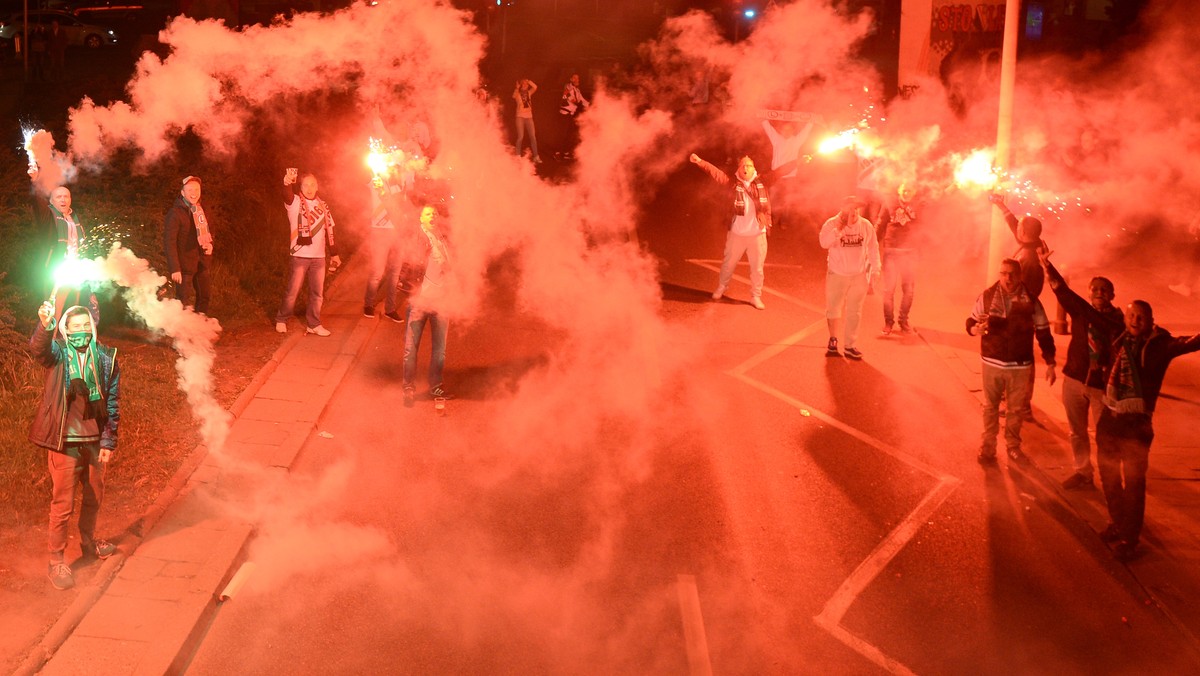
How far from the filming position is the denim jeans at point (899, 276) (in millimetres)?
11383

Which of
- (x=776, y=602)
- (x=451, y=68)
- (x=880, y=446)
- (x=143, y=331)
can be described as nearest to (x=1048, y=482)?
(x=880, y=446)

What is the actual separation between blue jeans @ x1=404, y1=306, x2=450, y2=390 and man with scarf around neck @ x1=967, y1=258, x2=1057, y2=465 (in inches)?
174

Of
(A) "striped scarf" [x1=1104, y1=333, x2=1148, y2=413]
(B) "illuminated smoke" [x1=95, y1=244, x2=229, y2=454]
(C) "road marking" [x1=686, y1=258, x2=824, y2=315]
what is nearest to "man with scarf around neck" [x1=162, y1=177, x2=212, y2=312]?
(B) "illuminated smoke" [x1=95, y1=244, x2=229, y2=454]

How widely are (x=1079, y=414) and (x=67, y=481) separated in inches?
273

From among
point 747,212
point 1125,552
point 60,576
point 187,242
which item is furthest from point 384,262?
point 1125,552

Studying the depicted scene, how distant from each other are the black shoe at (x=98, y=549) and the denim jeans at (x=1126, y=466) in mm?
6498

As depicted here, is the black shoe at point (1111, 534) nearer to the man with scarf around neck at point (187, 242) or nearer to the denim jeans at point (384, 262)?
the denim jeans at point (384, 262)

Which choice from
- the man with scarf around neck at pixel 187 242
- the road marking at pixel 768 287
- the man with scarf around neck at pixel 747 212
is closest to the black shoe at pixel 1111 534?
the man with scarf around neck at pixel 747 212

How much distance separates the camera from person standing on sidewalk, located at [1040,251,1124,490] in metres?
7.56

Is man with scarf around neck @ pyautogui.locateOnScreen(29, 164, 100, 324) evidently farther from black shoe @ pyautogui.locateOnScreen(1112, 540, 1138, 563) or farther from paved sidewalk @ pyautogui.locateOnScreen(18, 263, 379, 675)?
black shoe @ pyautogui.locateOnScreen(1112, 540, 1138, 563)

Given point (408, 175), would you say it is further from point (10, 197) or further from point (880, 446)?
point (880, 446)

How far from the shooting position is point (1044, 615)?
6.46 meters

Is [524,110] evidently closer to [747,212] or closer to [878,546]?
[747,212]

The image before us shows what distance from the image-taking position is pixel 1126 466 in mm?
7113
